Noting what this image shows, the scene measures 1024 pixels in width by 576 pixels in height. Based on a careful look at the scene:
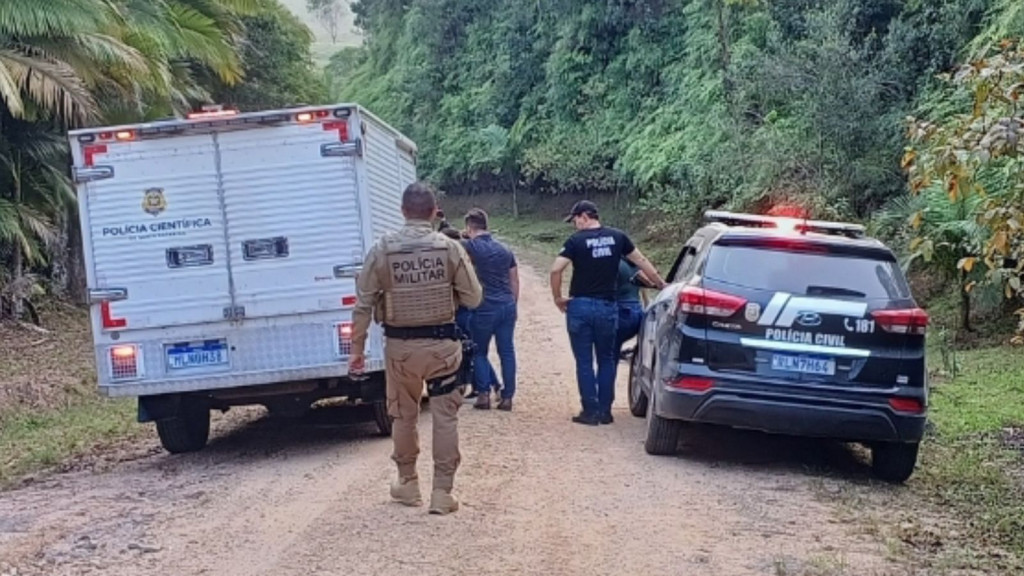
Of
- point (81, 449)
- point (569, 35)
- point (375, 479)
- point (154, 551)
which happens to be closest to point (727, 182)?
point (569, 35)

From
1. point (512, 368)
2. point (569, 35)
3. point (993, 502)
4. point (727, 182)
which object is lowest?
point (993, 502)

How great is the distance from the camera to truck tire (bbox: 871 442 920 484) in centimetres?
804

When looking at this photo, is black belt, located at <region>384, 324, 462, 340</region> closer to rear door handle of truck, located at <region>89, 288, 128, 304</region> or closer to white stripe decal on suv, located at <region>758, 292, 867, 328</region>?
white stripe decal on suv, located at <region>758, 292, 867, 328</region>

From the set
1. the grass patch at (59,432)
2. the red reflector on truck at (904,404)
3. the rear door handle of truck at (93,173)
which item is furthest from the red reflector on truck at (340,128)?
the red reflector on truck at (904,404)

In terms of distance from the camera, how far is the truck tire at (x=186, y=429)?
9.75 metres

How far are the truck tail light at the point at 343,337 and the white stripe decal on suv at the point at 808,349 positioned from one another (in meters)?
3.07

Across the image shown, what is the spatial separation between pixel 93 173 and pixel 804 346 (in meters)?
5.42

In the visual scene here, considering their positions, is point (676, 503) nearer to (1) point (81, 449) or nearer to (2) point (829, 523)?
(2) point (829, 523)

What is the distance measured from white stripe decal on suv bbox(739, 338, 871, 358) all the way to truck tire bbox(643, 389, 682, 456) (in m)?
0.94

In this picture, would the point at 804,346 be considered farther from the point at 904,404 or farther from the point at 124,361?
the point at 124,361

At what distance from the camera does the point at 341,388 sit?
30.9 ft

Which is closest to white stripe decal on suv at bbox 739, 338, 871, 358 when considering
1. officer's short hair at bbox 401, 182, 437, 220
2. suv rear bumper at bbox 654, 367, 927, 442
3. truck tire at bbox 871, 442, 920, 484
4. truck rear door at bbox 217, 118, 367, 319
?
suv rear bumper at bbox 654, 367, 927, 442

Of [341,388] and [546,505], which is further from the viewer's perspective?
[341,388]

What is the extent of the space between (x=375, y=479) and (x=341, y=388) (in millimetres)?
1669
